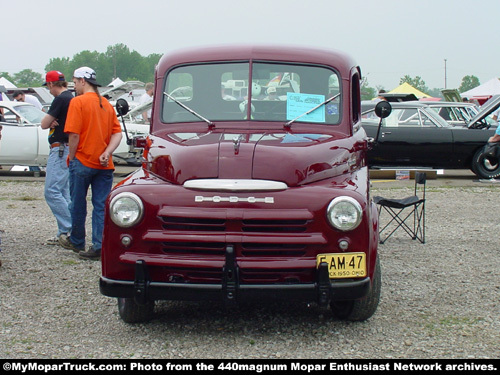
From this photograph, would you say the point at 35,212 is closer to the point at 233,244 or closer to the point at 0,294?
the point at 0,294

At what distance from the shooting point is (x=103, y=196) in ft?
23.9

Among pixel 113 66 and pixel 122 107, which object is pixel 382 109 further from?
pixel 113 66

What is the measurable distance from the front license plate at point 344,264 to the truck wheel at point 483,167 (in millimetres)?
11521

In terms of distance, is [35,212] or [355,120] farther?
[35,212]

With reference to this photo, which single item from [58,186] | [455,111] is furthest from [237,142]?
[455,111]

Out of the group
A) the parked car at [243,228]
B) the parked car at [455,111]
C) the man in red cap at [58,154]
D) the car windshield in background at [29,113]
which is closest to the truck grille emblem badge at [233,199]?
the parked car at [243,228]

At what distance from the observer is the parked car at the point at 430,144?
15359 mm

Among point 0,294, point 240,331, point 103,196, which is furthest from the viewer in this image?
point 103,196

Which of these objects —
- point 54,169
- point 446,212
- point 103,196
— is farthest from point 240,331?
point 446,212

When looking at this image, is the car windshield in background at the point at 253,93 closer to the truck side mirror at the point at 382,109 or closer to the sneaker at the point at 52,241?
the truck side mirror at the point at 382,109

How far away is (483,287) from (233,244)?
9.11 ft

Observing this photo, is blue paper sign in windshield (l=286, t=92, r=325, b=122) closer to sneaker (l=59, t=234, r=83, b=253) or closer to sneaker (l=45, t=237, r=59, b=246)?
sneaker (l=59, t=234, r=83, b=253)

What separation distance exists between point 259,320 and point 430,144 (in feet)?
35.7
